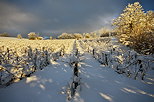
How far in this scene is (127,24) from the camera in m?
13.2

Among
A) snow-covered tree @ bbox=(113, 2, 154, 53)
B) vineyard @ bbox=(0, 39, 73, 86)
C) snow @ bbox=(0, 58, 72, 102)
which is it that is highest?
snow-covered tree @ bbox=(113, 2, 154, 53)

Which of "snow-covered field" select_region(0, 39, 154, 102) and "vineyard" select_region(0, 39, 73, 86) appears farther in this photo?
"vineyard" select_region(0, 39, 73, 86)

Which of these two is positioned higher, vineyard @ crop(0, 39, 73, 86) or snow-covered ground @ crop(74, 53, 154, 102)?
vineyard @ crop(0, 39, 73, 86)

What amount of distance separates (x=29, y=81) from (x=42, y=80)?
483 mm

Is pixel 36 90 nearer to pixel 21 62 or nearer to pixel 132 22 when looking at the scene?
pixel 21 62

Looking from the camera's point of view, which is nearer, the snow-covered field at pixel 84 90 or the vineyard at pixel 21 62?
the snow-covered field at pixel 84 90

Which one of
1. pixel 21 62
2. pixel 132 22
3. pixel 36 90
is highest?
pixel 132 22

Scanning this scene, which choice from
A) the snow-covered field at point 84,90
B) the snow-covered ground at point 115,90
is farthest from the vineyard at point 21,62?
the snow-covered ground at point 115,90

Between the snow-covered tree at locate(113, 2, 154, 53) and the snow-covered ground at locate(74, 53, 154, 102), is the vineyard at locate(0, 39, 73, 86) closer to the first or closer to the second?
the snow-covered ground at locate(74, 53, 154, 102)

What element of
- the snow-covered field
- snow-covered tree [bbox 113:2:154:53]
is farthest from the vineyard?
snow-covered tree [bbox 113:2:154:53]

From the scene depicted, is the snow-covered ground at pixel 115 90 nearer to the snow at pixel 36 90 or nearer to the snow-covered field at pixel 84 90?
the snow-covered field at pixel 84 90

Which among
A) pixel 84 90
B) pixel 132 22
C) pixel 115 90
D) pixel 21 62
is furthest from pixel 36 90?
pixel 132 22

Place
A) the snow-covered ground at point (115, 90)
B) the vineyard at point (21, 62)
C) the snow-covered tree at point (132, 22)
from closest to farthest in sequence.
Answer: the snow-covered ground at point (115, 90)
the vineyard at point (21, 62)
the snow-covered tree at point (132, 22)

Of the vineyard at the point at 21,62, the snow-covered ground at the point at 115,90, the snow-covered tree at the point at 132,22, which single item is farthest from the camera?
the snow-covered tree at the point at 132,22
